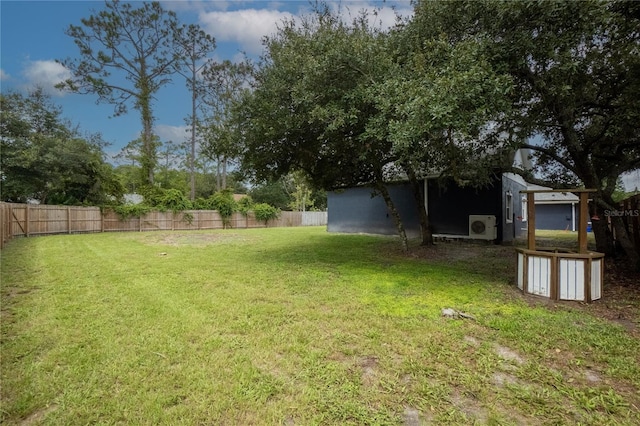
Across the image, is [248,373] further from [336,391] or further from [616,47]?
[616,47]

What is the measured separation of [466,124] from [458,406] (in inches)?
142

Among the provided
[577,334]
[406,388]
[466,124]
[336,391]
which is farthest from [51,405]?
[466,124]

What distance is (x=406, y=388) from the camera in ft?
7.56

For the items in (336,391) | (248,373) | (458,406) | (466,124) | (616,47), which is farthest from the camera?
(616,47)

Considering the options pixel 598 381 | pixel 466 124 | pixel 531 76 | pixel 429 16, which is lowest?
pixel 598 381

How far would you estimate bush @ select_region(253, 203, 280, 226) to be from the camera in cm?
2302

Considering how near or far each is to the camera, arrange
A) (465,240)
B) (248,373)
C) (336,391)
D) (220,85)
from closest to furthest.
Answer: (336,391), (248,373), (465,240), (220,85)

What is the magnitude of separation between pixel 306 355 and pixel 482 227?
10.1m

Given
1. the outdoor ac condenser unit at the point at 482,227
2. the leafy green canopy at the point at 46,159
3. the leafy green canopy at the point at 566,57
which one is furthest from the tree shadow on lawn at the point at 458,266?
the leafy green canopy at the point at 46,159

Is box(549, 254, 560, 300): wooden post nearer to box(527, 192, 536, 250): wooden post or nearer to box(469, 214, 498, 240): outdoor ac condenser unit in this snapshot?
box(527, 192, 536, 250): wooden post

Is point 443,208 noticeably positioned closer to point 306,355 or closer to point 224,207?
point 306,355

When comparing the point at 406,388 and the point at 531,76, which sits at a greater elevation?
the point at 531,76

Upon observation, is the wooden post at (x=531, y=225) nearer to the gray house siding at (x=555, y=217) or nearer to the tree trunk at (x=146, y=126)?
the gray house siding at (x=555, y=217)

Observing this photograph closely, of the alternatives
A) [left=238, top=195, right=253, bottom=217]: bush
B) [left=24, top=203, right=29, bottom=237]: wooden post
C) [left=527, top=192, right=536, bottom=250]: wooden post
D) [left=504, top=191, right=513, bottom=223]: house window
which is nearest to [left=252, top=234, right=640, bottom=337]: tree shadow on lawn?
[left=527, top=192, right=536, bottom=250]: wooden post
